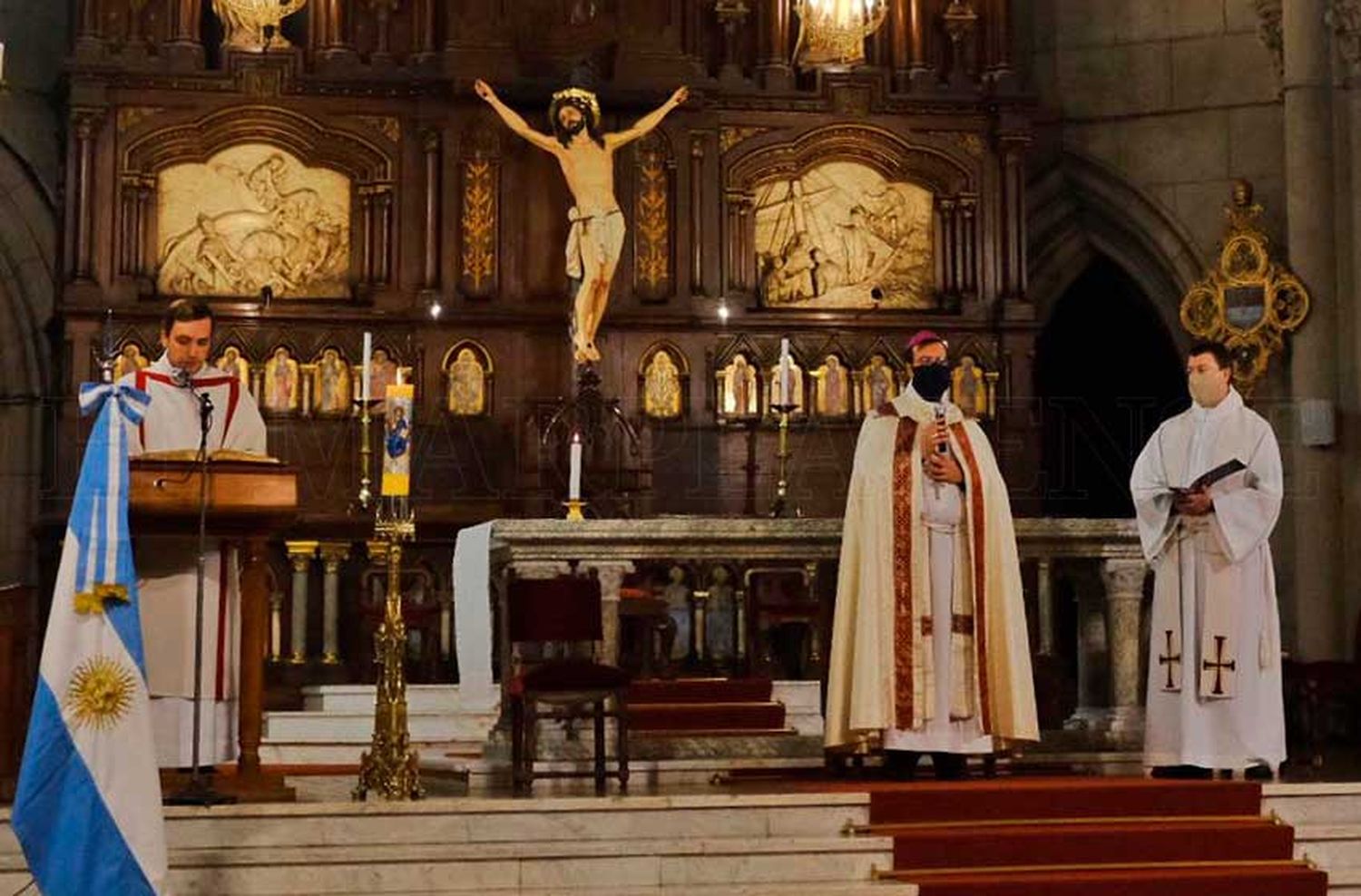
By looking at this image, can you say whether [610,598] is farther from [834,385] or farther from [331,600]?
[834,385]

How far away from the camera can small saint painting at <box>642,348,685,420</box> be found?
17.5 meters

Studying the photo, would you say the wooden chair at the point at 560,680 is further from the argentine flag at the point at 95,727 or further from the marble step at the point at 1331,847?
the marble step at the point at 1331,847

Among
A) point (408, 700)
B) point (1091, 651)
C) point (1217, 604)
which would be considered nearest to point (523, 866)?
point (1217, 604)

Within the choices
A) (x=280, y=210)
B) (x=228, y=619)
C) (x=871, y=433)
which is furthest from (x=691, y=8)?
(x=228, y=619)

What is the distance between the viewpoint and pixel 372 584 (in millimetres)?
16438

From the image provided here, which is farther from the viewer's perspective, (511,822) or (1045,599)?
(1045,599)

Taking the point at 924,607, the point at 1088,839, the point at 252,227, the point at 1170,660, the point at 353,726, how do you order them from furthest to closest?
the point at 252,227 < the point at 353,726 < the point at 1170,660 < the point at 924,607 < the point at 1088,839

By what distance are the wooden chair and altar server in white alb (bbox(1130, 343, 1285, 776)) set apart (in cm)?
245

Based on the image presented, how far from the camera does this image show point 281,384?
17.0m

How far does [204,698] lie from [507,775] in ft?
6.52

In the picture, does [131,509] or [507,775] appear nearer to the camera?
[131,509]

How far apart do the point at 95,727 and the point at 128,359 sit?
8.96 metres

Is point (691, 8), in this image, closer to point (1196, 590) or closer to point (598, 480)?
point (598, 480)

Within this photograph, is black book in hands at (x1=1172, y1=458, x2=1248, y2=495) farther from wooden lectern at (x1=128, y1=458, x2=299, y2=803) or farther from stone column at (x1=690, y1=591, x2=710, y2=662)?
stone column at (x1=690, y1=591, x2=710, y2=662)
